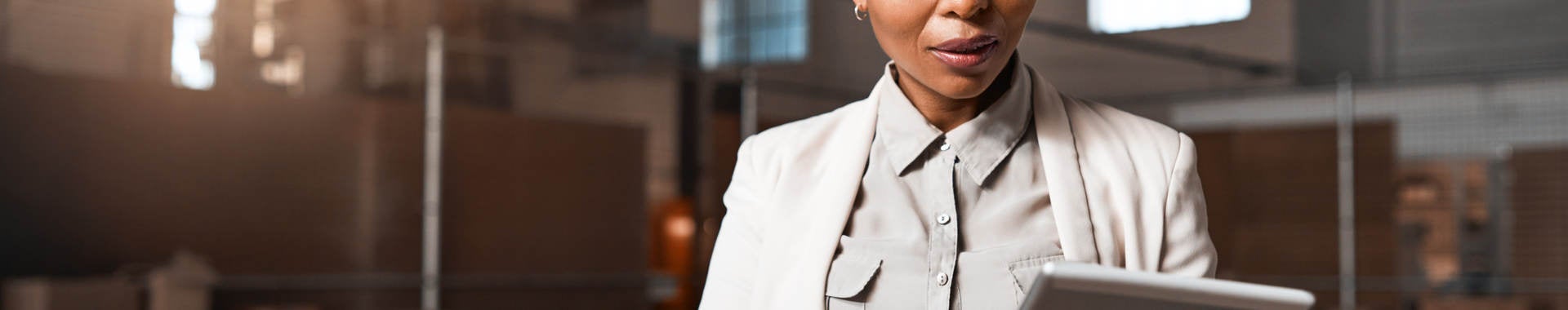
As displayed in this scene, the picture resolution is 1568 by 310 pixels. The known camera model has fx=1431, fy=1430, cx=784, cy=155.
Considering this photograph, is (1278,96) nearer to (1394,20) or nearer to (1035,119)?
(1394,20)

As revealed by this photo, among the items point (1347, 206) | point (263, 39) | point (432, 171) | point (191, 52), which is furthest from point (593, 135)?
point (1347, 206)

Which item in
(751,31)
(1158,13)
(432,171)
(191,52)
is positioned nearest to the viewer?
(191,52)

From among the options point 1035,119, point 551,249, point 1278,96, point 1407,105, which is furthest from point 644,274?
point 1035,119

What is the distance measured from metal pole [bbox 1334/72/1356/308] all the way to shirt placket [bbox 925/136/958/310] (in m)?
4.07

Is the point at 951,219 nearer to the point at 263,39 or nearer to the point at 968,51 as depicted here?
the point at 968,51

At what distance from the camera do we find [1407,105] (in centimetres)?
465

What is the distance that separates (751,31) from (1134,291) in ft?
14.8

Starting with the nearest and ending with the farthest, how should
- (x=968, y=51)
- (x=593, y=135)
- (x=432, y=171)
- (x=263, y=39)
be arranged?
(x=968, y=51) < (x=263, y=39) < (x=432, y=171) < (x=593, y=135)

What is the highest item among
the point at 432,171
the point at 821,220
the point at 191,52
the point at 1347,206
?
the point at 191,52

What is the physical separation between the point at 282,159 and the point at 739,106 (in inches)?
75.8

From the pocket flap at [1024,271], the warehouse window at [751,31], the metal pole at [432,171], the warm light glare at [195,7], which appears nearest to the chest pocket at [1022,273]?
the pocket flap at [1024,271]

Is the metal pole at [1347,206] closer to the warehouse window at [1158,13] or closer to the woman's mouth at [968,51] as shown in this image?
the warehouse window at [1158,13]

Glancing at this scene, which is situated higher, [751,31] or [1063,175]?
[751,31]

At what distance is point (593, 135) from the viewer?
4.57 m
